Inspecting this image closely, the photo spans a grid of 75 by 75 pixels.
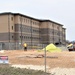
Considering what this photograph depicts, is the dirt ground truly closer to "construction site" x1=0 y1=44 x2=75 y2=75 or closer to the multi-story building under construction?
"construction site" x1=0 y1=44 x2=75 y2=75

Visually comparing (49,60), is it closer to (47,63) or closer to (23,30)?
(47,63)

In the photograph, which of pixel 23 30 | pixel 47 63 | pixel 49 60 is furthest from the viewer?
pixel 23 30

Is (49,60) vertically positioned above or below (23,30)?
below

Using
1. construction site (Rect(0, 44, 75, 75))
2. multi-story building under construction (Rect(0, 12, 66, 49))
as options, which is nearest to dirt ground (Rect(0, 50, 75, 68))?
construction site (Rect(0, 44, 75, 75))

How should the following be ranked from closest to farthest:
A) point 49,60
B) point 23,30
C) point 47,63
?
point 47,63
point 49,60
point 23,30

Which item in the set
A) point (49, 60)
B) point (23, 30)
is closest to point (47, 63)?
point (49, 60)

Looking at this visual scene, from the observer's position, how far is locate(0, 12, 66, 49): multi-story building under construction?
74438 mm

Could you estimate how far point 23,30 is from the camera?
82875 millimetres

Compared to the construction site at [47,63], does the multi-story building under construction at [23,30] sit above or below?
above

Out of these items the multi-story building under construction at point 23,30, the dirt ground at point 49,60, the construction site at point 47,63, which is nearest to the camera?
the construction site at point 47,63

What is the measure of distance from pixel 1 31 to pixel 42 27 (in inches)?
1212

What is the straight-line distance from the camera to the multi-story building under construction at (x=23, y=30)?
74438 millimetres

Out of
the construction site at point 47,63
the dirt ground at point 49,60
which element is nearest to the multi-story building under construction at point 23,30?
the construction site at point 47,63

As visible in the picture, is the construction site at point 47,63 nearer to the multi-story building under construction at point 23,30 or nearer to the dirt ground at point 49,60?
the dirt ground at point 49,60
